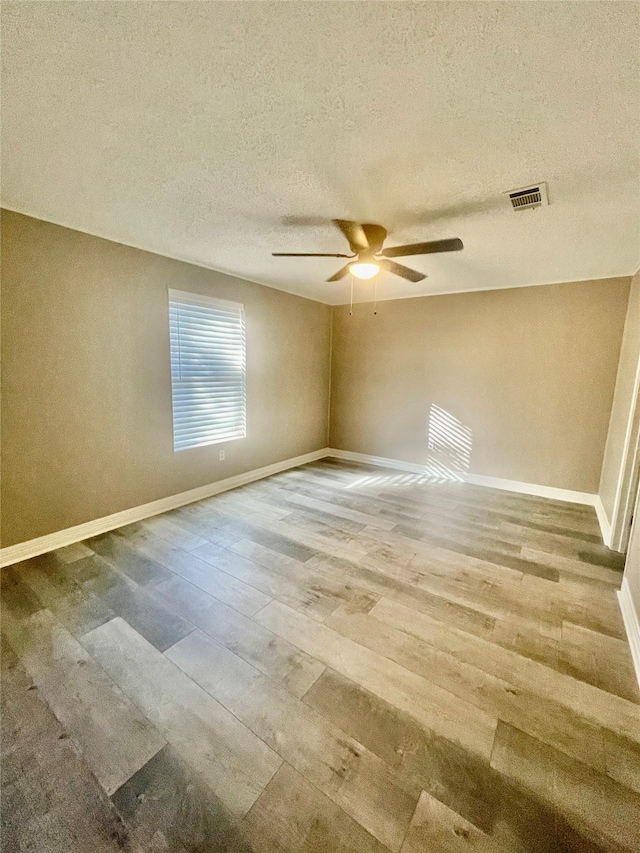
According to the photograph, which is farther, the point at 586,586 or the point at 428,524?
the point at 428,524

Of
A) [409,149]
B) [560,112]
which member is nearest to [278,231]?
[409,149]

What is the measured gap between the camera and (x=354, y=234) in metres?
2.14

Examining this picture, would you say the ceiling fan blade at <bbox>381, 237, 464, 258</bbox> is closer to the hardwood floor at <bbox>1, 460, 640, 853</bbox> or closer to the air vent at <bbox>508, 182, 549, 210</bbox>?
the air vent at <bbox>508, 182, 549, 210</bbox>

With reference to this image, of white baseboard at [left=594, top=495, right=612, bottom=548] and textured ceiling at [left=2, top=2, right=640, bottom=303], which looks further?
white baseboard at [left=594, top=495, right=612, bottom=548]

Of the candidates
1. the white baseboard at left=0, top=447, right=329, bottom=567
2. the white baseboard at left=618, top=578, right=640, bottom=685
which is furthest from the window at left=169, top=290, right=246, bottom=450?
the white baseboard at left=618, top=578, right=640, bottom=685

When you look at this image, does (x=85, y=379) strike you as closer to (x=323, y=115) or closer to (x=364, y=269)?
(x=364, y=269)

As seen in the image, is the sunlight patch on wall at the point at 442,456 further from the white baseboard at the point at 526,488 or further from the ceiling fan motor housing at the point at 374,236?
the ceiling fan motor housing at the point at 374,236

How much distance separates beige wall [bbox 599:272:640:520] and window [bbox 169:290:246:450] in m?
3.82

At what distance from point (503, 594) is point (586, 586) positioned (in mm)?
638

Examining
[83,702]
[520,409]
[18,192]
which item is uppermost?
[18,192]

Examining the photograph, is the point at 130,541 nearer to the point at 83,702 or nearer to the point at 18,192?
the point at 83,702

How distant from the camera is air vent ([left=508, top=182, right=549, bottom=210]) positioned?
1.85 m

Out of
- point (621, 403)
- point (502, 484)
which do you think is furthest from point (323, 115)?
point (502, 484)

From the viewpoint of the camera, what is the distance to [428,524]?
3.13 meters
